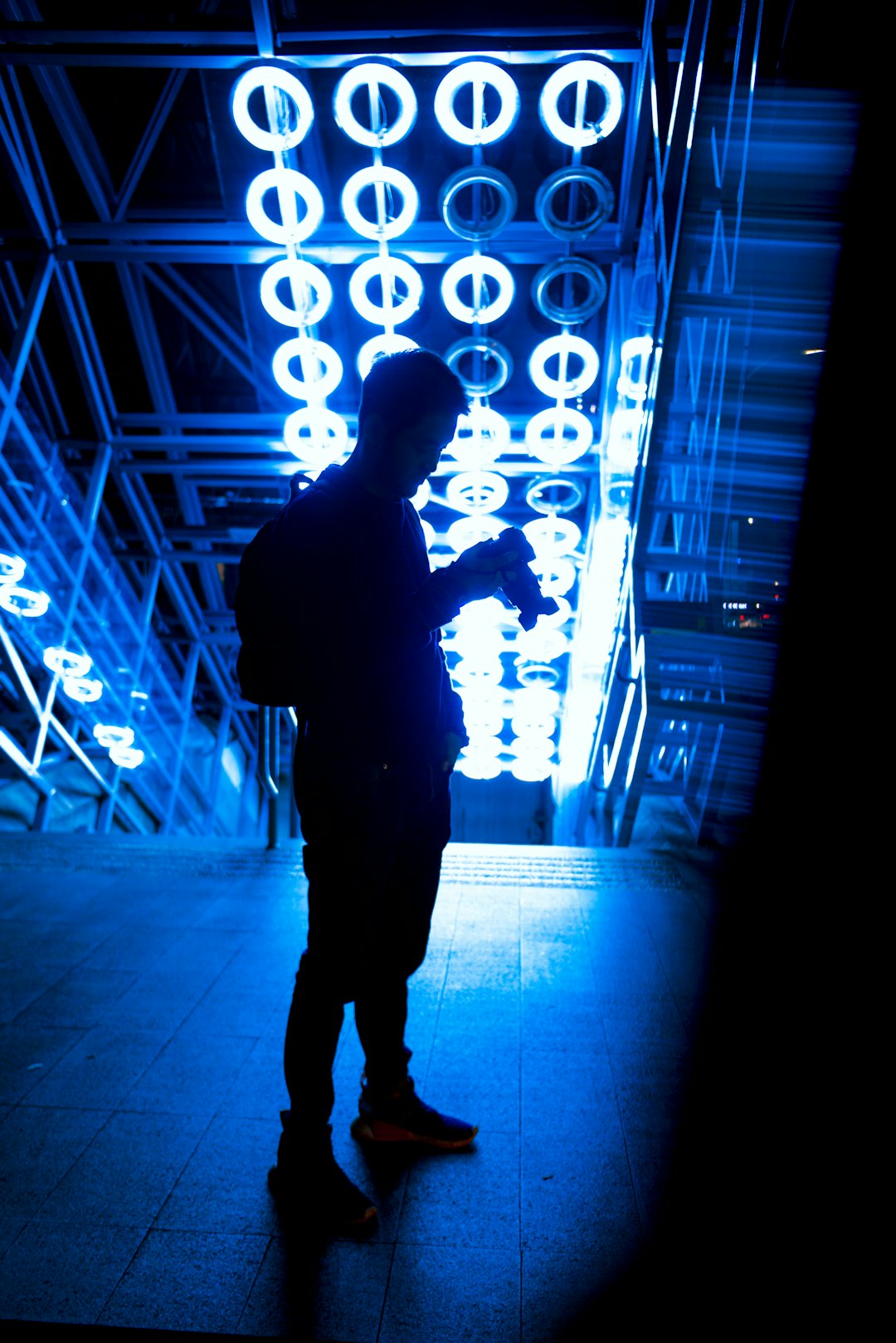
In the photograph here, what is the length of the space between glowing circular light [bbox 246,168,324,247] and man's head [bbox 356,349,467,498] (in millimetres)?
2161

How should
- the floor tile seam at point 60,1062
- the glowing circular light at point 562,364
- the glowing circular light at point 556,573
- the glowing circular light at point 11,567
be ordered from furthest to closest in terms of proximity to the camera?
the glowing circular light at point 556,573 → the glowing circular light at point 11,567 → the glowing circular light at point 562,364 → the floor tile seam at point 60,1062

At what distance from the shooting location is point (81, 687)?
4.89 meters

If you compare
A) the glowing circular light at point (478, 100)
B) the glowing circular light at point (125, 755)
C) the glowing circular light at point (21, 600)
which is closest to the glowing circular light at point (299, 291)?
the glowing circular light at point (478, 100)

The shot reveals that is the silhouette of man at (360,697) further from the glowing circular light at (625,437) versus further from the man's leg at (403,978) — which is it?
the glowing circular light at (625,437)

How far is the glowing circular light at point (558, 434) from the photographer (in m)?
3.40

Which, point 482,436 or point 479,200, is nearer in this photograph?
point 479,200

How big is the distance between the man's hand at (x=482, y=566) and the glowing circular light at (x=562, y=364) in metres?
2.33

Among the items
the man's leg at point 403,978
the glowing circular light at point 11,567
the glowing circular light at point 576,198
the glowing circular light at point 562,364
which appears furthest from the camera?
the glowing circular light at point 11,567

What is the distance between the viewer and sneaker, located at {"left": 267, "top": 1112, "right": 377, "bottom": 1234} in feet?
3.87

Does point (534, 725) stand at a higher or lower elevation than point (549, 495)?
lower

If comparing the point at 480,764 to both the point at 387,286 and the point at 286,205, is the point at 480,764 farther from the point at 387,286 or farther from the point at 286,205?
the point at 286,205

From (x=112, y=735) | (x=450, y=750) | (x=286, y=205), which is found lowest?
(x=112, y=735)

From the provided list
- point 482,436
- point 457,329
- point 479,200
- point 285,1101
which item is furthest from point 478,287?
point 285,1101

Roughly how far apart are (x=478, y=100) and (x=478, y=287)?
2.23ft
